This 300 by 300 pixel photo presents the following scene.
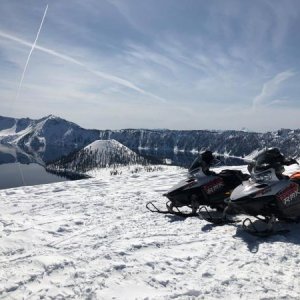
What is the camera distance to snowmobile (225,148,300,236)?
7.38 meters

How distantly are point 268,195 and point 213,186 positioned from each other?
2236 mm

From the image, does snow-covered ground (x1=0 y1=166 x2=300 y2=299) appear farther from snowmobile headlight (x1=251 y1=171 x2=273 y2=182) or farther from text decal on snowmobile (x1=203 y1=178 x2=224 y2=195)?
snowmobile headlight (x1=251 y1=171 x2=273 y2=182)

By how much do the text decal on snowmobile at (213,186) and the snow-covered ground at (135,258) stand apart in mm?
914

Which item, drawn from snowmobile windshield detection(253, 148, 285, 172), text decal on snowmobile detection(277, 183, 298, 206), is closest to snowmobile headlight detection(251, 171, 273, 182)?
snowmobile windshield detection(253, 148, 285, 172)

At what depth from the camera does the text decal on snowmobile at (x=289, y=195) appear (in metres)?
7.47

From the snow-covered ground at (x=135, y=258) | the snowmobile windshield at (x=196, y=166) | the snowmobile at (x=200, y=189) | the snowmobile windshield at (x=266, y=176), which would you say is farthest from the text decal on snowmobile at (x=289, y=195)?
the snowmobile windshield at (x=196, y=166)

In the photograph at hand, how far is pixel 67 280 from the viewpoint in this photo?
17.4 feet

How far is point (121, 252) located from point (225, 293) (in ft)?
7.72

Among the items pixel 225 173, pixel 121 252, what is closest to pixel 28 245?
pixel 121 252

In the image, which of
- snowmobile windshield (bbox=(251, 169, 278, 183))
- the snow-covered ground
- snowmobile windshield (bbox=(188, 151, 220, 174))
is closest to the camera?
the snow-covered ground

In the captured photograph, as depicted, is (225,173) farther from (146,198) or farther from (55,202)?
(55,202)

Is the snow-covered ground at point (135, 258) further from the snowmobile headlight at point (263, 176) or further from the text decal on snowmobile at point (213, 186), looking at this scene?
the snowmobile headlight at point (263, 176)

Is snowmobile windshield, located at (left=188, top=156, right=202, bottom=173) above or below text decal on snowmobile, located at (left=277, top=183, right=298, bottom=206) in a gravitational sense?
→ above

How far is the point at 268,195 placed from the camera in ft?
24.3
